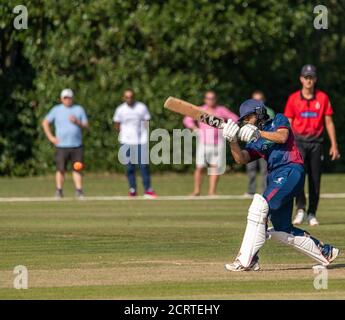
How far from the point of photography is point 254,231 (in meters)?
12.5

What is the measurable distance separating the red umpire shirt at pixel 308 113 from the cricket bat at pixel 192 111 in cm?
596

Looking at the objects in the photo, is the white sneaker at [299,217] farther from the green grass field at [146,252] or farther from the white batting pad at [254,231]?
the white batting pad at [254,231]

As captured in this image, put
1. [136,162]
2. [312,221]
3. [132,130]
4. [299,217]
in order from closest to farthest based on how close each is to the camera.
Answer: [312,221], [299,217], [136,162], [132,130]

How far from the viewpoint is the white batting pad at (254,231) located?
12469 millimetres

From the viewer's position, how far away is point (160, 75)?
102 feet

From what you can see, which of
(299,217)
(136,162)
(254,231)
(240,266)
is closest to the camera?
(254,231)

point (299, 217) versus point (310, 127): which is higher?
point (310, 127)

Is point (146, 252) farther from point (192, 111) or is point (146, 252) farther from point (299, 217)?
point (299, 217)

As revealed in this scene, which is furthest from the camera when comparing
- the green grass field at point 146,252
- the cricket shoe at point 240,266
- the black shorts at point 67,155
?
the black shorts at point 67,155

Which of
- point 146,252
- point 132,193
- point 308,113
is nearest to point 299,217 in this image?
point 308,113

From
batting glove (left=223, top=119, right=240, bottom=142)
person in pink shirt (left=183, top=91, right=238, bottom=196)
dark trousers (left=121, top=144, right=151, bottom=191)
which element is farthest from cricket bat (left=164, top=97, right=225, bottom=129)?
person in pink shirt (left=183, top=91, right=238, bottom=196)

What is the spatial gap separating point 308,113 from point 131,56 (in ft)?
41.9

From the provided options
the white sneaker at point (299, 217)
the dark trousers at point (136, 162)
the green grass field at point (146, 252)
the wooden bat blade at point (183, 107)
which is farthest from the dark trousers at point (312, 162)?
the dark trousers at point (136, 162)

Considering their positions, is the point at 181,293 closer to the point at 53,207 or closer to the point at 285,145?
the point at 285,145
